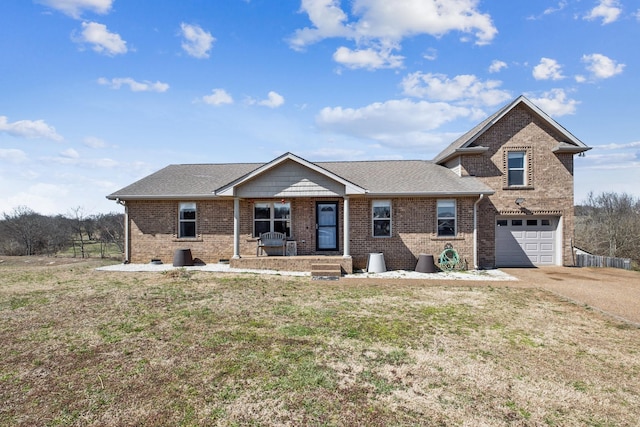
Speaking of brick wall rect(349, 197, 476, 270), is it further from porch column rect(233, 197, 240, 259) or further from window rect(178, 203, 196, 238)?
window rect(178, 203, 196, 238)

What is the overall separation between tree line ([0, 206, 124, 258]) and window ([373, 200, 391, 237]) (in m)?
17.0

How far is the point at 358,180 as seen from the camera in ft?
48.2

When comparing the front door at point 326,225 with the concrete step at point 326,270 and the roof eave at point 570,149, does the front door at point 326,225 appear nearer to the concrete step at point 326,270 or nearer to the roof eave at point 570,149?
the concrete step at point 326,270

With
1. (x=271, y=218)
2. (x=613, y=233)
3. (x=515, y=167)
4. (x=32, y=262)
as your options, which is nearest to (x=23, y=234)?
(x=32, y=262)

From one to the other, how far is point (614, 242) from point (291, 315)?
68.2 ft

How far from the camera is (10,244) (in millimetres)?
21969

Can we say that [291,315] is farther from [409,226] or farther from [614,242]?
[614,242]

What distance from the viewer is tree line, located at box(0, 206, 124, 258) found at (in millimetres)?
21844

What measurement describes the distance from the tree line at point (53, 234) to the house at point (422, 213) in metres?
9.44

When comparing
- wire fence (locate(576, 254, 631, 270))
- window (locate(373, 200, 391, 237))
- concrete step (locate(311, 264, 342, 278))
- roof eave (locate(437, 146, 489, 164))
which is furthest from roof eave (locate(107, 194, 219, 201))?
wire fence (locate(576, 254, 631, 270))

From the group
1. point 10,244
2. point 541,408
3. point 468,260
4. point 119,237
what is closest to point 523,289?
point 468,260

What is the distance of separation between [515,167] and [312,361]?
45.2 ft

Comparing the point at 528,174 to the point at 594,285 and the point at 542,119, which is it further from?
the point at 594,285

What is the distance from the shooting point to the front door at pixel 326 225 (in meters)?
14.2
